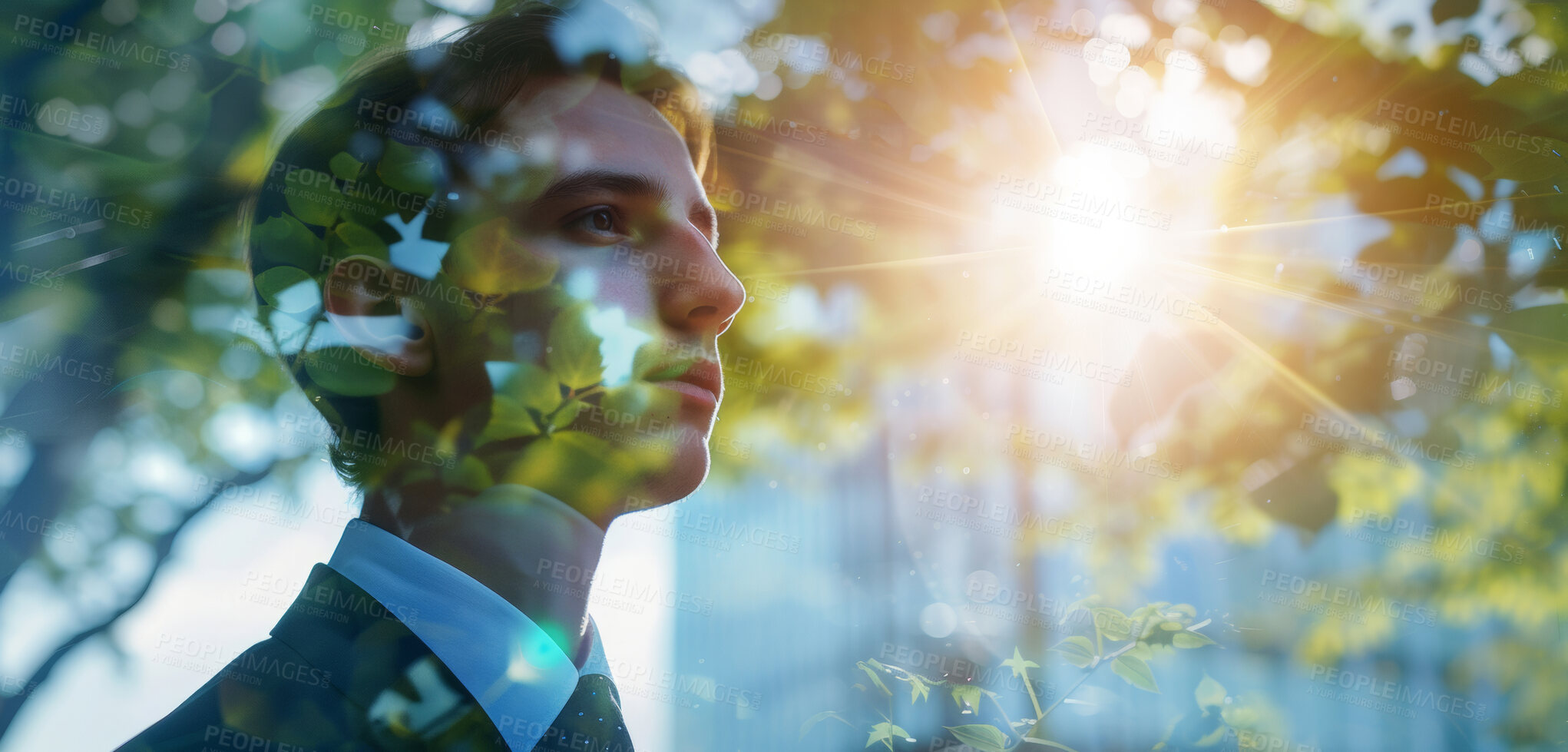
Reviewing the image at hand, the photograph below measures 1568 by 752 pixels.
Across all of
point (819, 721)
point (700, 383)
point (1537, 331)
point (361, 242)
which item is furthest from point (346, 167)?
point (1537, 331)

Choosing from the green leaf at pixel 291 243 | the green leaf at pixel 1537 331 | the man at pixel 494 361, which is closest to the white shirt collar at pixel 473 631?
the man at pixel 494 361

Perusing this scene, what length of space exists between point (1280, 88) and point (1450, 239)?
3.40ft

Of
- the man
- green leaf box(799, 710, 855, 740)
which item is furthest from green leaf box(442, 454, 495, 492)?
green leaf box(799, 710, 855, 740)

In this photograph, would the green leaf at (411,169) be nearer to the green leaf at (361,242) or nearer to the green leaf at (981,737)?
the green leaf at (361,242)

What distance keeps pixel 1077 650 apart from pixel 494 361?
62.3 inches

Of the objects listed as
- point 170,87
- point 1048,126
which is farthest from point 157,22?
point 1048,126

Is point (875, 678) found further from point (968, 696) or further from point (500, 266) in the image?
point (500, 266)

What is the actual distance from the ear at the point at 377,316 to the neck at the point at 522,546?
0.34 metres

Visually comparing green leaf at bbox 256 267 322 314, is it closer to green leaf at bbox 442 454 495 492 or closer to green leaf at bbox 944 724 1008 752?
green leaf at bbox 442 454 495 492

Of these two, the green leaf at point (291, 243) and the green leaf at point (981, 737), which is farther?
the green leaf at point (291, 243)

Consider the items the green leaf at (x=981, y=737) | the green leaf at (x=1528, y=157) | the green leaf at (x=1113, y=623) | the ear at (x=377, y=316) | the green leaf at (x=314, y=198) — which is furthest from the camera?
the green leaf at (x=1528, y=157)

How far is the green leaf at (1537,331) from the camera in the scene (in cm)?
334

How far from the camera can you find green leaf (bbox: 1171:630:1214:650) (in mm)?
1645

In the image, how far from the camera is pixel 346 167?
6.45ft
